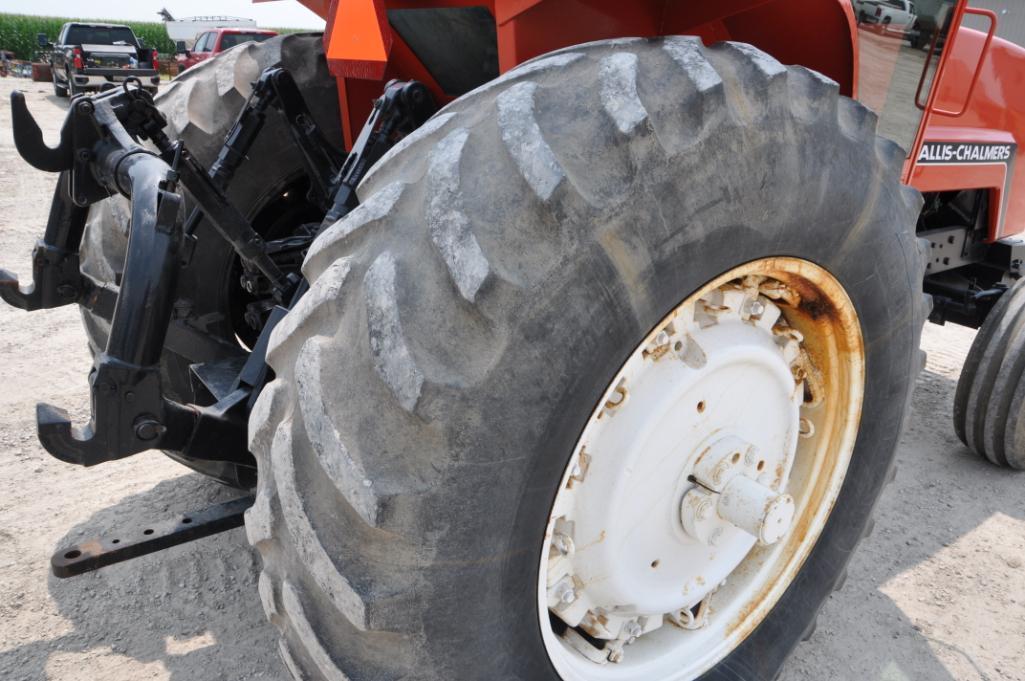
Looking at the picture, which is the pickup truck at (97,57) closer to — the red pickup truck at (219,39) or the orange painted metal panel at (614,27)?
the red pickup truck at (219,39)

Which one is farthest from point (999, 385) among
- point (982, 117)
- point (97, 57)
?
point (97, 57)

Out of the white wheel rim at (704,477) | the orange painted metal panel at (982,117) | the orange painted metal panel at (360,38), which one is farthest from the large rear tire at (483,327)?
the orange painted metal panel at (982,117)

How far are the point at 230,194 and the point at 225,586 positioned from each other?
4.18ft

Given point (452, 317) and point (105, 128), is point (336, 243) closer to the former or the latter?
point (452, 317)

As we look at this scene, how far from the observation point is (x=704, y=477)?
174cm

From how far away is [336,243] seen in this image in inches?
50.1

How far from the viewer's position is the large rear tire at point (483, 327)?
1144 millimetres

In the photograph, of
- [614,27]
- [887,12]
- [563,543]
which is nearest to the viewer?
[563,543]

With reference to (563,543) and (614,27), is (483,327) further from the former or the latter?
(614,27)

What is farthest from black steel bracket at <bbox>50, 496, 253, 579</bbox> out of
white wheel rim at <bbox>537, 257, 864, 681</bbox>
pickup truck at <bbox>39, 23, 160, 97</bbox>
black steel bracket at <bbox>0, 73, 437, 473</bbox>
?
pickup truck at <bbox>39, 23, 160, 97</bbox>

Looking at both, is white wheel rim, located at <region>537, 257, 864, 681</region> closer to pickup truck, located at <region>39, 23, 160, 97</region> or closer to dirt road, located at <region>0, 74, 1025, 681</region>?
dirt road, located at <region>0, 74, 1025, 681</region>

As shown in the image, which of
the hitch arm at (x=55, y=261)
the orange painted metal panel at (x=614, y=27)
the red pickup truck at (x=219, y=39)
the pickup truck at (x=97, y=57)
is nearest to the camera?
the orange painted metal panel at (x=614, y=27)

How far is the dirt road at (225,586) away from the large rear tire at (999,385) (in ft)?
0.64

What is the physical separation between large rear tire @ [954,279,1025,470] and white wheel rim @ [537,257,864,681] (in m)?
1.73
